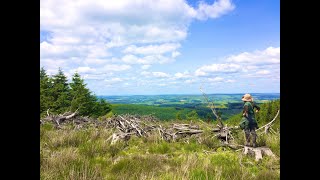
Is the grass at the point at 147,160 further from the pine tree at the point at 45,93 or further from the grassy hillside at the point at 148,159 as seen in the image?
the pine tree at the point at 45,93

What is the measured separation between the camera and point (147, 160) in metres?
5.54

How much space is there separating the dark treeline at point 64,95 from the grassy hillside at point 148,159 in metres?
12.9

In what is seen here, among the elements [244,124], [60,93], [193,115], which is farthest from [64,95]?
[244,124]

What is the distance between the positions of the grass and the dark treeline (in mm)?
13936

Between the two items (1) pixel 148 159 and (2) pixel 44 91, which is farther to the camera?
(2) pixel 44 91

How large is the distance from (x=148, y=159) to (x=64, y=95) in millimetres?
18858

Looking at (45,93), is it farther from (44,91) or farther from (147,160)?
(147,160)

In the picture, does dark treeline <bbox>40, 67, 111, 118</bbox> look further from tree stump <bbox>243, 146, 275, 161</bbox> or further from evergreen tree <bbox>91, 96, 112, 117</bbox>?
tree stump <bbox>243, 146, 275, 161</bbox>

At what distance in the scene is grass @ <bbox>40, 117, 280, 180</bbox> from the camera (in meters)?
4.45

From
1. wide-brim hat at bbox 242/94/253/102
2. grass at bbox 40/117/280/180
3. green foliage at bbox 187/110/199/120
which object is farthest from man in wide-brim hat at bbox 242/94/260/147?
green foliage at bbox 187/110/199/120
